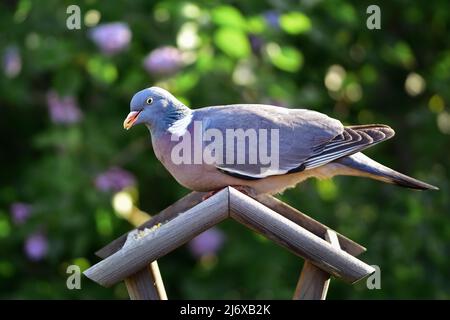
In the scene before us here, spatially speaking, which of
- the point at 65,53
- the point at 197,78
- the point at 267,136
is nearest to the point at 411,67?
the point at 197,78

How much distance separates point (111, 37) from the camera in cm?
530

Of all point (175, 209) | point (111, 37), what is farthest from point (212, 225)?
point (111, 37)

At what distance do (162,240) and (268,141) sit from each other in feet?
2.02

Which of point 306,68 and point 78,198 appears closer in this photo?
point 78,198

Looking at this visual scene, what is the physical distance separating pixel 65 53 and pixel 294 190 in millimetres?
1646

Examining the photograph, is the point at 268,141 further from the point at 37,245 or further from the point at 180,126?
the point at 37,245

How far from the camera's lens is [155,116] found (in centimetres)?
336

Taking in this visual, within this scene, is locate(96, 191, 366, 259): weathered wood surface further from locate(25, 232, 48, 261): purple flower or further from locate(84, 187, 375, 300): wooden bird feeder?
locate(25, 232, 48, 261): purple flower

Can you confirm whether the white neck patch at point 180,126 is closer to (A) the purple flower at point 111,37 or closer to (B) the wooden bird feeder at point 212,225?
(B) the wooden bird feeder at point 212,225

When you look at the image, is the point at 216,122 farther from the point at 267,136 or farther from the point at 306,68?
the point at 306,68

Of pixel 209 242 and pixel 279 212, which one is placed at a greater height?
pixel 279 212

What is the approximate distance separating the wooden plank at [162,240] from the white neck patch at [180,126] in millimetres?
397

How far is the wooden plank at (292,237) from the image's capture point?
2990 mm

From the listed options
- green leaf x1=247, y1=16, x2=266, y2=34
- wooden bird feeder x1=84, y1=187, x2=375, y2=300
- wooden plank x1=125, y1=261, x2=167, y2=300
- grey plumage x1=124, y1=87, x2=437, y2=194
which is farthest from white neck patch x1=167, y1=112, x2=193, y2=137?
green leaf x1=247, y1=16, x2=266, y2=34
